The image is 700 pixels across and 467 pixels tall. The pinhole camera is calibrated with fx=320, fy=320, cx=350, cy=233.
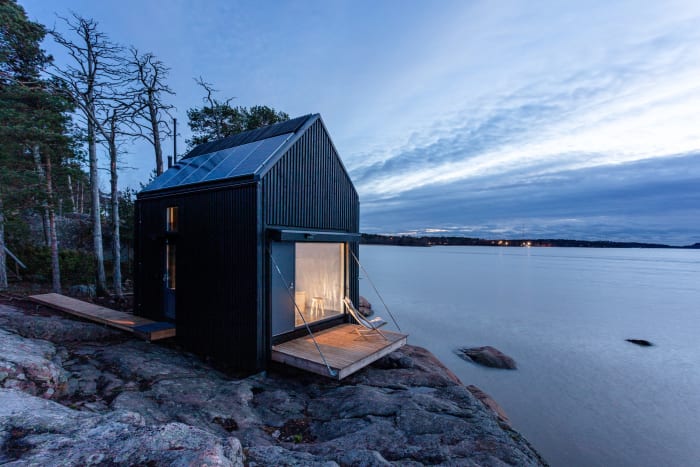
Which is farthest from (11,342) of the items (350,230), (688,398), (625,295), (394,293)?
(625,295)

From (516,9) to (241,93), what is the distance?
12.5 meters

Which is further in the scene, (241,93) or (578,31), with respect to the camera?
(241,93)

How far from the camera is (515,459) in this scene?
3.81m

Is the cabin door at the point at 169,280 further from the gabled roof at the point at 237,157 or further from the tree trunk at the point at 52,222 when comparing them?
the tree trunk at the point at 52,222

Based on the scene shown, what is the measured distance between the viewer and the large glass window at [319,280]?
290 inches

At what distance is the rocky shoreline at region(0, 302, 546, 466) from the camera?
2412mm

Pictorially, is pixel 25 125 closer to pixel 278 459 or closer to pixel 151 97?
pixel 151 97

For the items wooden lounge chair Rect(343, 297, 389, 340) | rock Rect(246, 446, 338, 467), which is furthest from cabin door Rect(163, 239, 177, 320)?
rock Rect(246, 446, 338, 467)

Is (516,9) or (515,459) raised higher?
(516,9)

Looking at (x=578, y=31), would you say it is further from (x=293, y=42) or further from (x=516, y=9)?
(x=293, y=42)

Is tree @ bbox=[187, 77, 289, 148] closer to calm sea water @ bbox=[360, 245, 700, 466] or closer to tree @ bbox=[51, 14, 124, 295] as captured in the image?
tree @ bbox=[51, 14, 124, 295]

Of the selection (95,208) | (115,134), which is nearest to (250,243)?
(95,208)

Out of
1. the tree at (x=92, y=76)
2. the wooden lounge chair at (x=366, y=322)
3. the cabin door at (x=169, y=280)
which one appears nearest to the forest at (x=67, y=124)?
the tree at (x=92, y=76)

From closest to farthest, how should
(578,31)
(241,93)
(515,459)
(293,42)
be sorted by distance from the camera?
(515,459) → (578,31) → (293,42) → (241,93)
